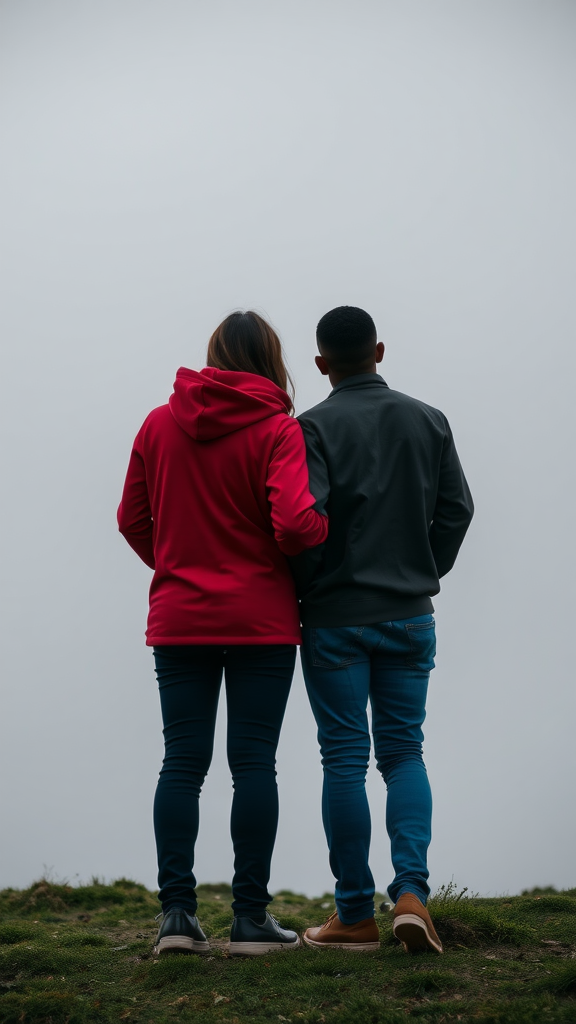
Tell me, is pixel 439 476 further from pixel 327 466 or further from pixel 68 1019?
pixel 68 1019

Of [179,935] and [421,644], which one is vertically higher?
[421,644]

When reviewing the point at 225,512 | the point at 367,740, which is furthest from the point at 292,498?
the point at 367,740

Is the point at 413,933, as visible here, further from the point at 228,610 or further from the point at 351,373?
the point at 351,373

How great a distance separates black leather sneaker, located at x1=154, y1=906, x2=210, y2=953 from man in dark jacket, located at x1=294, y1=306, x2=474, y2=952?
423 millimetres

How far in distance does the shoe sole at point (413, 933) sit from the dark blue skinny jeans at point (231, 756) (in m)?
0.54

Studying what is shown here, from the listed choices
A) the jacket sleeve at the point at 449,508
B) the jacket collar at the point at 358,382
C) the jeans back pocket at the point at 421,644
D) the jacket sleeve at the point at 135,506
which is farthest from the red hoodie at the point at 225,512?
the jacket sleeve at the point at 449,508


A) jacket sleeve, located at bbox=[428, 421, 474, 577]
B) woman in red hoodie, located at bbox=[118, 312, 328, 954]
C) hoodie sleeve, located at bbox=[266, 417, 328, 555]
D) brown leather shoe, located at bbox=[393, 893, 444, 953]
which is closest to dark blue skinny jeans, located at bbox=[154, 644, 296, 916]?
woman in red hoodie, located at bbox=[118, 312, 328, 954]

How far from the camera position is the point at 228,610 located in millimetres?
3453

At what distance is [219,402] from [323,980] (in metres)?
2.00

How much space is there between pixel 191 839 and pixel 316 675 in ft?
2.49

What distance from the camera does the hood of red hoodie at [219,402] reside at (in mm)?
3578

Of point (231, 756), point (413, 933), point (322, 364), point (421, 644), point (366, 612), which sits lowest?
point (413, 933)

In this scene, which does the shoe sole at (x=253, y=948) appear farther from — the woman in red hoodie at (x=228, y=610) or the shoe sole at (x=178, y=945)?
the shoe sole at (x=178, y=945)

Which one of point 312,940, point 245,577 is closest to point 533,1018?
point 312,940
